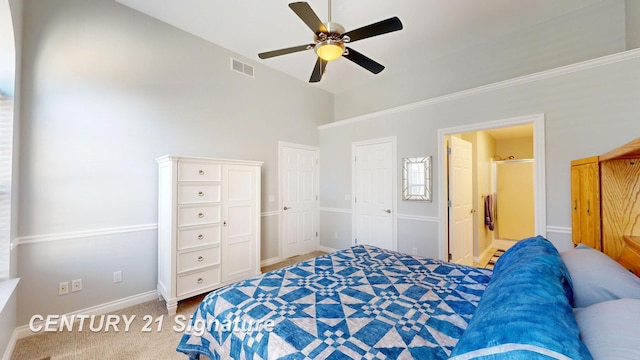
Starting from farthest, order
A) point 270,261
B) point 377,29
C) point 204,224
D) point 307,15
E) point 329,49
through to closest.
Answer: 1. point 270,261
2. point 204,224
3. point 329,49
4. point 377,29
5. point 307,15

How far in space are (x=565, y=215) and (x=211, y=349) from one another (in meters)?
3.50

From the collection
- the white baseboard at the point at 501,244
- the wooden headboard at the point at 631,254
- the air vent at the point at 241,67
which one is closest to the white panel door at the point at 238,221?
the air vent at the point at 241,67

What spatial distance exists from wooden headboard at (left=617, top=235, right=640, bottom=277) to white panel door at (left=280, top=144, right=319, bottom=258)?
3.83m

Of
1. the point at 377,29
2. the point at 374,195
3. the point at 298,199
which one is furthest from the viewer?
the point at 298,199

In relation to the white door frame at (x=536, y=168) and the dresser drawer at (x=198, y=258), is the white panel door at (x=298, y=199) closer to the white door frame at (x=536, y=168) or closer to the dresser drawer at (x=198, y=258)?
the dresser drawer at (x=198, y=258)

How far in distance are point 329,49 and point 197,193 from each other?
207 centimetres

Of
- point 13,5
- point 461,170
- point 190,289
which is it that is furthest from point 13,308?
point 461,170

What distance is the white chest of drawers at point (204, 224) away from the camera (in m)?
2.64

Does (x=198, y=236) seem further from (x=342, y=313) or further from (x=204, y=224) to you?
(x=342, y=313)

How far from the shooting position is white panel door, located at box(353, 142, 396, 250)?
13.3 feet

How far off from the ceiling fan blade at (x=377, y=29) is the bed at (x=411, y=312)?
69.7 inches

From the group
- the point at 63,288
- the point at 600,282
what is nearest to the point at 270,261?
the point at 63,288

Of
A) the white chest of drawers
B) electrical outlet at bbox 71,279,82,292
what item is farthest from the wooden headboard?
electrical outlet at bbox 71,279,82,292

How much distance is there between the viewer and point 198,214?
2820 mm
